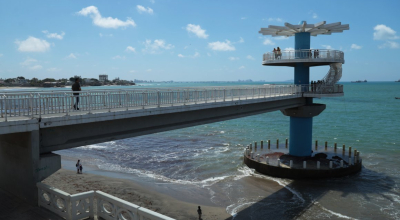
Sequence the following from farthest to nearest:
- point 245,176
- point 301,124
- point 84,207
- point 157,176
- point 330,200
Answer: point 301,124 < point 157,176 < point 245,176 < point 330,200 < point 84,207

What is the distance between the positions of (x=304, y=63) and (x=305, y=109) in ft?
12.8

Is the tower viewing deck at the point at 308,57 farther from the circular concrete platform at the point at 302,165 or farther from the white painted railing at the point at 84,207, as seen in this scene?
the white painted railing at the point at 84,207

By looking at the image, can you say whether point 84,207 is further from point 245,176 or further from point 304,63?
point 304,63

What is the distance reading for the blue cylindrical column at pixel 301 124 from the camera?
90.9ft

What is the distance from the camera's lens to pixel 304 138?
92.0 ft

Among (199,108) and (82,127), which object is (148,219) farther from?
(199,108)

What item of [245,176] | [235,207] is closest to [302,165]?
[245,176]

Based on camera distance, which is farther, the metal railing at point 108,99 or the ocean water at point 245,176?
the ocean water at point 245,176

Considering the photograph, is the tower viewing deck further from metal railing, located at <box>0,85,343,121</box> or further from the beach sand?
the beach sand

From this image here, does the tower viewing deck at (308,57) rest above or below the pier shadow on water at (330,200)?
above

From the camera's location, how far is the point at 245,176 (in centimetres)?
2667

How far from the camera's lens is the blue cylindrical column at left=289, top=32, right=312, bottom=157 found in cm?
2770

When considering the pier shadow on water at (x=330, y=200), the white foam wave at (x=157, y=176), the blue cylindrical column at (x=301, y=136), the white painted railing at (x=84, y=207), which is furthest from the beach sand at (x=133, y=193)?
the blue cylindrical column at (x=301, y=136)

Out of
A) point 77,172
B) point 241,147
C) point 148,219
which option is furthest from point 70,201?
point 241,147
